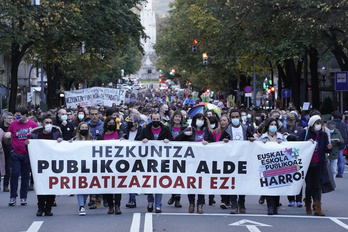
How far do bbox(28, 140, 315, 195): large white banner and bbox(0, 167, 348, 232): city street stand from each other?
0.44 meters

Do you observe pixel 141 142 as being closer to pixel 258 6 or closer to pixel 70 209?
pixel 70 209

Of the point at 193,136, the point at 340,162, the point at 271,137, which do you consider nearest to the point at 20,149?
the point at 193,136

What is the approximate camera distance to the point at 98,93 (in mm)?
42125

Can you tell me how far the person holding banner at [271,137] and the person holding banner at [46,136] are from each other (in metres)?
3.35

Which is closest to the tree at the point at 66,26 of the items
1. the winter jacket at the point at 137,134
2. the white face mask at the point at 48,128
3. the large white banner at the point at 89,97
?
the large white banner at the point at 89,97

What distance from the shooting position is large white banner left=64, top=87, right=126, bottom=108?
41281 millimetres

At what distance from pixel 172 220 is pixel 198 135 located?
182 centimetres

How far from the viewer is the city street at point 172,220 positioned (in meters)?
11.5

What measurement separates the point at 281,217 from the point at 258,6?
53.7 feet

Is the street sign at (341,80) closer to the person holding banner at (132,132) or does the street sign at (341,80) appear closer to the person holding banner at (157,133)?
the person holding banner at (132,132)

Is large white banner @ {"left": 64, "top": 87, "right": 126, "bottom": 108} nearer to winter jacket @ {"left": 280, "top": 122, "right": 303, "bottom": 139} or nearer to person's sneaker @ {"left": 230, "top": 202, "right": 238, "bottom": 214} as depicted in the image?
winter jacket @ {"left": 280, "top": 122, "right": 303, "bottom": 139}

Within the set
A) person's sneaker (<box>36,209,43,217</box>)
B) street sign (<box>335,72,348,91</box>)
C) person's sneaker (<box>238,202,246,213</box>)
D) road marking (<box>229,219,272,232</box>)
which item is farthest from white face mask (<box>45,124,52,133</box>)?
street sign (<box>335,72,348,91</box>)

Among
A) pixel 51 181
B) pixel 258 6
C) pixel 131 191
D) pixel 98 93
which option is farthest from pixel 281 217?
pixel 98 93

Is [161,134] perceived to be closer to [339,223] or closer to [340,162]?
[339,223]
